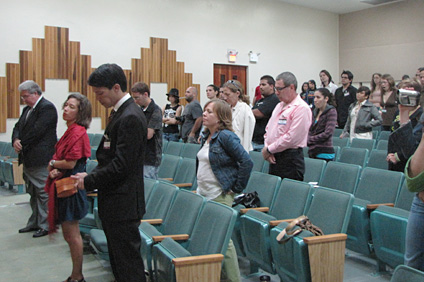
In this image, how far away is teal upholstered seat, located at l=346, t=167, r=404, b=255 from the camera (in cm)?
292

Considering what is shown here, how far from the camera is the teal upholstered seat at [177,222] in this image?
8.26 ft

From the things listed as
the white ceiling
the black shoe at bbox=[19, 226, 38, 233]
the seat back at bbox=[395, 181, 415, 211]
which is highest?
the white ceiling

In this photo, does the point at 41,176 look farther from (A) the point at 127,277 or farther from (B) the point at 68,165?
(A) the point at 127,277

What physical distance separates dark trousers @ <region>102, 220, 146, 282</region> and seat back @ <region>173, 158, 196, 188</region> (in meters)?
2.04

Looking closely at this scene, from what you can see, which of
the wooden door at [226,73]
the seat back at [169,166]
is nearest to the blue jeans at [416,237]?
the seat back at [169,166]

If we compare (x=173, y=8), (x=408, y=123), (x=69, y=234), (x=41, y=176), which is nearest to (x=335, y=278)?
(x=408, y=123)

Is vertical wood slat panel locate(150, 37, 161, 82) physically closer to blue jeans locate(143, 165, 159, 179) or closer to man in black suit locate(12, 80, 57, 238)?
man in black suit locate(12, 80, 57, 238)

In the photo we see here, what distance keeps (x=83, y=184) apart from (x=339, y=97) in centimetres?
686

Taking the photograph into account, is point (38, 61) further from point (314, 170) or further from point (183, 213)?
point (183, 213)

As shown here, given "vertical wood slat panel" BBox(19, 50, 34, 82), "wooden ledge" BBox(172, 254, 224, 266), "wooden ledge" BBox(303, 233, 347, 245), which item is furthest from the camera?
"vertical wood slat panel" BBox(19, 50, 34, 82)

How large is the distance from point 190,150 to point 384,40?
8.54m

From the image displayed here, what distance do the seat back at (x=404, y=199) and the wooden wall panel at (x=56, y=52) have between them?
6.89 m

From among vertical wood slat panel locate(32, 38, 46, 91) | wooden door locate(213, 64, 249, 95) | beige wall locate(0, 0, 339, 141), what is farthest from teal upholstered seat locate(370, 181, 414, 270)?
wooden door locate(213, 64, 249, 95)

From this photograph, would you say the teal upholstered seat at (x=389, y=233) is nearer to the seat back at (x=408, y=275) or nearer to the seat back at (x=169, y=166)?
the seat back at (x=408, y=275)
